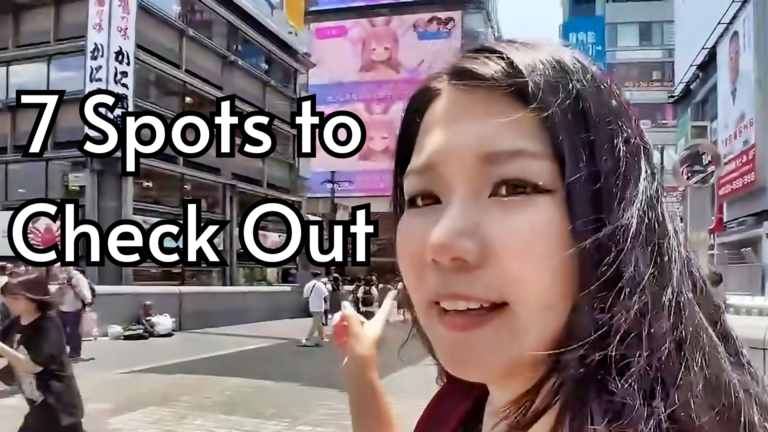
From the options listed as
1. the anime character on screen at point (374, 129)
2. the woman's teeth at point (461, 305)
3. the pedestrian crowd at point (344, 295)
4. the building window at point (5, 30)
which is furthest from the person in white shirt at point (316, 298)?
the building window at point (5, 30)

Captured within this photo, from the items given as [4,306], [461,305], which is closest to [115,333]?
[4,306]

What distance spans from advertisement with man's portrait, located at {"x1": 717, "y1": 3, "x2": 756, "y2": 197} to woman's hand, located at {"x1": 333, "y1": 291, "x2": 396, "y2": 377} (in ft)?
1.85

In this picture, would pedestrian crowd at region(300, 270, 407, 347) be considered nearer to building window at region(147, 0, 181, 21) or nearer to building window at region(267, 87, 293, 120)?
building window at region(267, 87, 293, 120)

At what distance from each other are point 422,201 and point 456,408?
0.16 m

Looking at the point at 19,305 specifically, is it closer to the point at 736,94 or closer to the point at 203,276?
the point at 203,276

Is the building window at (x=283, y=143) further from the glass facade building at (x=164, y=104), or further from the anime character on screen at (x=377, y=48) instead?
the anime character on screen at (x=377, y=48)

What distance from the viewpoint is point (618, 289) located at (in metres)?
0.28

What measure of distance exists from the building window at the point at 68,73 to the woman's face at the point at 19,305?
384 millimetres

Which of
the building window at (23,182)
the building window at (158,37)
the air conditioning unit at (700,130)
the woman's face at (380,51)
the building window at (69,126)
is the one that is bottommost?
the building window at (23,182)

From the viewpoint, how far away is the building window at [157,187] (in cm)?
101

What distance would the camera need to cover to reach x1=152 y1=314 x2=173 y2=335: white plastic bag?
1281mm

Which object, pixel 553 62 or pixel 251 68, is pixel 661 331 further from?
pixel 251 68

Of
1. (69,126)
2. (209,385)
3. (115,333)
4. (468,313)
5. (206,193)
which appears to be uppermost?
(69,126)

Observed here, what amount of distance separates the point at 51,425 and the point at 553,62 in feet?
3.85
